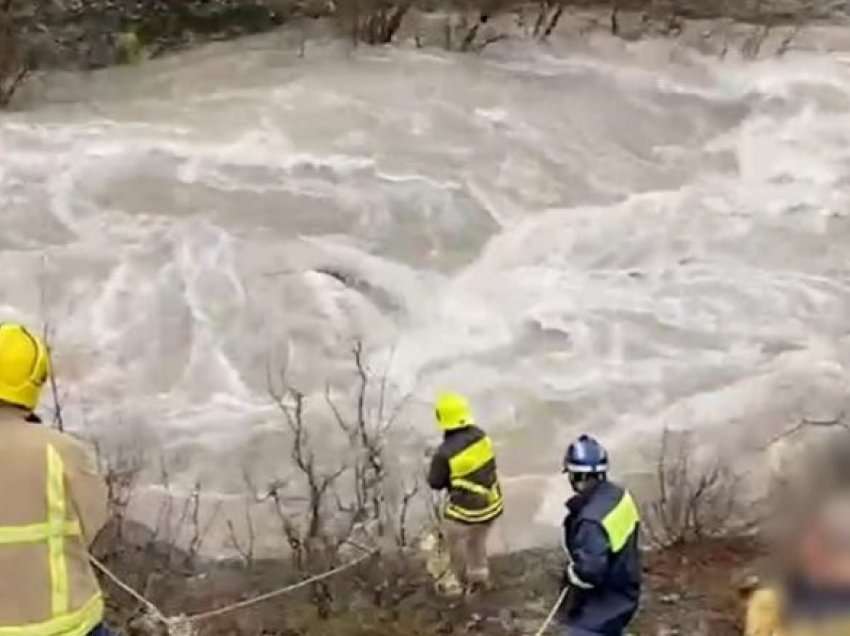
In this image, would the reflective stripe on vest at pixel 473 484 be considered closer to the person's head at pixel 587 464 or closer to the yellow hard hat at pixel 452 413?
the yellow hard hat at pixel 452 413

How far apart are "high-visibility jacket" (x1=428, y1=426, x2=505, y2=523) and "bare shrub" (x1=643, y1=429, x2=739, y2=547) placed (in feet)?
3.86

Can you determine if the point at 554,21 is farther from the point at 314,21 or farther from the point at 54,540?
the point at 54,540

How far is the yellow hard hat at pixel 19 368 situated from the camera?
4.77 meters

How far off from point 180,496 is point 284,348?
262cm

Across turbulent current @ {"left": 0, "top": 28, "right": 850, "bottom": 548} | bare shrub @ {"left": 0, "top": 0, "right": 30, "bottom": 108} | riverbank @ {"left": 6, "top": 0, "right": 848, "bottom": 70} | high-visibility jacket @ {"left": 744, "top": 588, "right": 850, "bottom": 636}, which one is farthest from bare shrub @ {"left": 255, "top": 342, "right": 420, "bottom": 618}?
riverbank @ {"left": 6, "top": 0, "right": 848, "bottom": 70}

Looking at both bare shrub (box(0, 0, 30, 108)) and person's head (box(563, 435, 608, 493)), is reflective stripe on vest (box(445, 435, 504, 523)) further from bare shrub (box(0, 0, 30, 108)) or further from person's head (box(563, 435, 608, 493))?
bare shrub (box(0, 0, 30, 108))

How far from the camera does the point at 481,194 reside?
15570 mm

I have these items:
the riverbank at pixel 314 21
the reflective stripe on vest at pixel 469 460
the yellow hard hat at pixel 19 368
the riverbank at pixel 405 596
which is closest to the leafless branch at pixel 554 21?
the riverbank at pixel 314 21

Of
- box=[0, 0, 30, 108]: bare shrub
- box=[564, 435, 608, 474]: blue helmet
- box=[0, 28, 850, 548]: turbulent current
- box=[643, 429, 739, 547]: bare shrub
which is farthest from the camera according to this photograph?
box=[0, 0, 30, 108]: bare shrub

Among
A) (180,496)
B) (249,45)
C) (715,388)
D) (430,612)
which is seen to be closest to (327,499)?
(180,496)

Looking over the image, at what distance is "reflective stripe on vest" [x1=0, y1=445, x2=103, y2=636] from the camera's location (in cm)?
471

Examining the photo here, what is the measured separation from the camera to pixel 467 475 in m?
8.68

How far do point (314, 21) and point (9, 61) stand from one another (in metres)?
3.68

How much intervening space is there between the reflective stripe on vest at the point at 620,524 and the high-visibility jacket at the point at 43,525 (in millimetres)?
2366
